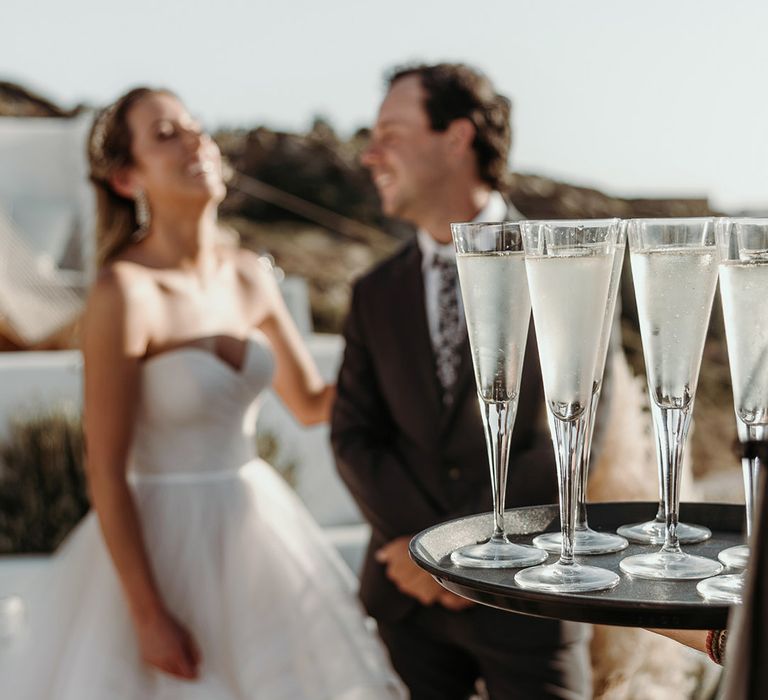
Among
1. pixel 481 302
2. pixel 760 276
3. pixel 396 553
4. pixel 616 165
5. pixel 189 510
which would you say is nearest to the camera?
pixel 760 276

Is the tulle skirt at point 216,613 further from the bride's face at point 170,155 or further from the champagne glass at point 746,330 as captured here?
the champagne glass at point 746,330

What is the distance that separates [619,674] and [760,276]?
2.02 meters

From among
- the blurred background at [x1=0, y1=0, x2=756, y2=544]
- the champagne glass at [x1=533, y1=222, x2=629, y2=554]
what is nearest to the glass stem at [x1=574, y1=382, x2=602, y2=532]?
the champagne glass at [x1=533, y1=222, x2=629, y2=554]

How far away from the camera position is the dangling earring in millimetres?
2777

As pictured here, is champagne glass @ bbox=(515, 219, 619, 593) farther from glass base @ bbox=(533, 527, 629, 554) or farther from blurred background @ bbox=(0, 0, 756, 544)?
blurred background @ bbox=(0, 0, 756, 544)

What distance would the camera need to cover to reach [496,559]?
117 centimetres

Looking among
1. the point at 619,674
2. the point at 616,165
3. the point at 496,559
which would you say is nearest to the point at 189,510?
the point at 619,674

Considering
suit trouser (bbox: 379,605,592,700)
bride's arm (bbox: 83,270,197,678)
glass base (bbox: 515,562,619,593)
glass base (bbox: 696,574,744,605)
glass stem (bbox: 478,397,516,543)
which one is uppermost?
glass stem (bbox: 478,397,516,543)

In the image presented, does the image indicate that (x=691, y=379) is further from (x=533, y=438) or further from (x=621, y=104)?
(x=621, y=104)

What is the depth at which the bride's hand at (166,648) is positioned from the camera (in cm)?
236

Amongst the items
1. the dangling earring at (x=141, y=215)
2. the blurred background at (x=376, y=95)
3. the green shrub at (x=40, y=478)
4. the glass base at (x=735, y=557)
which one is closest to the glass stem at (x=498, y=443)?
→ the glass base at (x=735, y=557)

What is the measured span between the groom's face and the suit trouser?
A: 0.86m

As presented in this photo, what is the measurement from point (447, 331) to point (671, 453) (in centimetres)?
125

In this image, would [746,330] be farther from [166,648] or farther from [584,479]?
[166,648]
